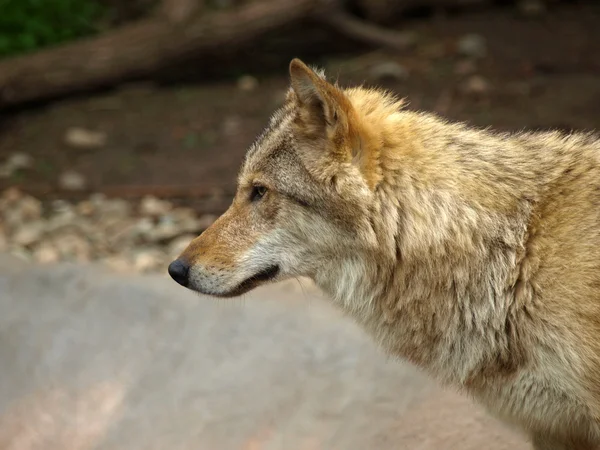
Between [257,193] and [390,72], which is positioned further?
[390,72]

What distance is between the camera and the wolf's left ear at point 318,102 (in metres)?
3.21

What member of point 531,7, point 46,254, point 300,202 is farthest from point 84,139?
point 300,202

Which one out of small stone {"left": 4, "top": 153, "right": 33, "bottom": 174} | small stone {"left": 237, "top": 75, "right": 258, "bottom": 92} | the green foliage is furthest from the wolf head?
the green foliage

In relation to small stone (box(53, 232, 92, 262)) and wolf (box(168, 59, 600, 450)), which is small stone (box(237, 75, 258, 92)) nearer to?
small stone (box(53, 232, 92, 262))

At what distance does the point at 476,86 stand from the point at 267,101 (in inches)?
87.1

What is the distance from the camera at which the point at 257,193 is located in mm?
3633

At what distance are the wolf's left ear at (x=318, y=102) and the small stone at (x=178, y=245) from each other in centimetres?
324

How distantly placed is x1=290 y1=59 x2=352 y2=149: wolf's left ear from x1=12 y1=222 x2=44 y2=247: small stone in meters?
4.28

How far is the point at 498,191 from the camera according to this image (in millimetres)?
3330

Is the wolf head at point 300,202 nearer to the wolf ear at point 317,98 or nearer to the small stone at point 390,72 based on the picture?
the wolf ear at point 317,98

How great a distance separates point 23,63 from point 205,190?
3.32 metres

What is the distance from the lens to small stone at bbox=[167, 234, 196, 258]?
255 inches

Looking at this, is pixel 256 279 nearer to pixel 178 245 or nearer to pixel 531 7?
pixel 178 245

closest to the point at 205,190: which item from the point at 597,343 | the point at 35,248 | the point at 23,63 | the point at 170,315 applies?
the point at 35,248
